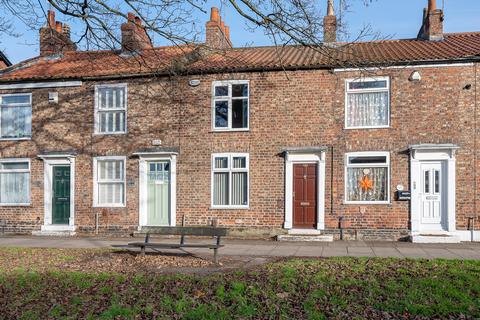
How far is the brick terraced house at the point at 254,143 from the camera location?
1553cm

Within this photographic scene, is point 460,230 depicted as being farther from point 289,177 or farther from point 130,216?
point 130,216

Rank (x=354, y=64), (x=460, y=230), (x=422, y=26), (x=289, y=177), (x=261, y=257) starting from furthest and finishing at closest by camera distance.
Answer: (x=422, y=26) → (x=289, y=177) → (x=460, y=230) → (x=261, y=257) → (x=354, y=64)

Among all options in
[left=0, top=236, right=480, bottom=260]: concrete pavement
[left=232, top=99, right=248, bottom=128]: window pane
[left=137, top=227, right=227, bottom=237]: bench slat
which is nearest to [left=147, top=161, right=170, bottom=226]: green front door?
[left=0, top=236, right=480, bottom=260]: concrete pavement

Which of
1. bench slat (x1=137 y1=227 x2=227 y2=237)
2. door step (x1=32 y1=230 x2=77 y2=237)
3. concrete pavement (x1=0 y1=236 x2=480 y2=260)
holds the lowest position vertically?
door step (x1=32 y1=230 x2=77 y2=237)

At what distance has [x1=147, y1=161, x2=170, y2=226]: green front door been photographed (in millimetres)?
17391

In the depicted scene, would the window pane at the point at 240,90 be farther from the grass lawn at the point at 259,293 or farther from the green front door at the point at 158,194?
the grass lawn at the point at 259,293

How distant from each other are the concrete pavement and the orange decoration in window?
177 cm

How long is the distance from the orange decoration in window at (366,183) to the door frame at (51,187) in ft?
32.8

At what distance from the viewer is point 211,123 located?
17078mm

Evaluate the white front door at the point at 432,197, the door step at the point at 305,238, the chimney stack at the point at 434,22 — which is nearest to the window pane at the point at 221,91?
the door step at the point at 305,238

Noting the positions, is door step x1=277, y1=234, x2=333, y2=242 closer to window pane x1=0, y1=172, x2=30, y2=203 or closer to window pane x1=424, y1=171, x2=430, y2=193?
window pane x1=424, y1=171, x2=430, y2=193

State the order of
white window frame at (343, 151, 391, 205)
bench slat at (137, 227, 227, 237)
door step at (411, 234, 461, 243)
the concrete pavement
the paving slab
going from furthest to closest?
white window frame at (343, 151, 391, 205), door step at (411, 234, 461, 243), the concrete pavement, the paving slab, bench slat at (137, 227, 227, 237)

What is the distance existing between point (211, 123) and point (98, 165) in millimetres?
4413

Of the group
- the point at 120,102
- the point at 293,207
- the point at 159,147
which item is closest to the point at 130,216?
the point at 159,147
